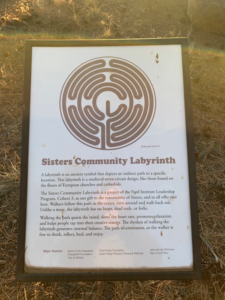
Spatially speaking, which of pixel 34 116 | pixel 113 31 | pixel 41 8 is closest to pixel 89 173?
pixel 34 116

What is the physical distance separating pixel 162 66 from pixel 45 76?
0.96 meters

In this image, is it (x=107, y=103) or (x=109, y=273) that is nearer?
(x=109, y=273)

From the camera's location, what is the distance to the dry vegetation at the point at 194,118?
1.96 meters

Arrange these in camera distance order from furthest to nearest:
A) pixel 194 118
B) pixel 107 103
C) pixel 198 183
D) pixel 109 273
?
pixel 194 118 → pixel 198 183 → pixel 107 103 → pixel 109 273

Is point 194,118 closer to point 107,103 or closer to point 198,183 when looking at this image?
point 198,183

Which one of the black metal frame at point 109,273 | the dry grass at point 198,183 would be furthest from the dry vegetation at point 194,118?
the black metal frame at point 109,273

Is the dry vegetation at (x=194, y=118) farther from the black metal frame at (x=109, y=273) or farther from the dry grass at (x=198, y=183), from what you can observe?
the black metal frame at (x=109, y=273)

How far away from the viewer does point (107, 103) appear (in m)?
1.71

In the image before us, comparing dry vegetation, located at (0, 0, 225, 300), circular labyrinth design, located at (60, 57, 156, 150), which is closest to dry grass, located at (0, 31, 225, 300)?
dry vegetation, located at (0, 0, 225, 300)

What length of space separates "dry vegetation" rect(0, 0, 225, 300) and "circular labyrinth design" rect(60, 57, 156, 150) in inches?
37.4

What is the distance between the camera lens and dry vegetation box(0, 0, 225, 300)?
6.44ft

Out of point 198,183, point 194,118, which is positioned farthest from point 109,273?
point 194,118

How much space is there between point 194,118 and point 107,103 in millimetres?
1171

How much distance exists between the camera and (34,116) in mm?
1695
